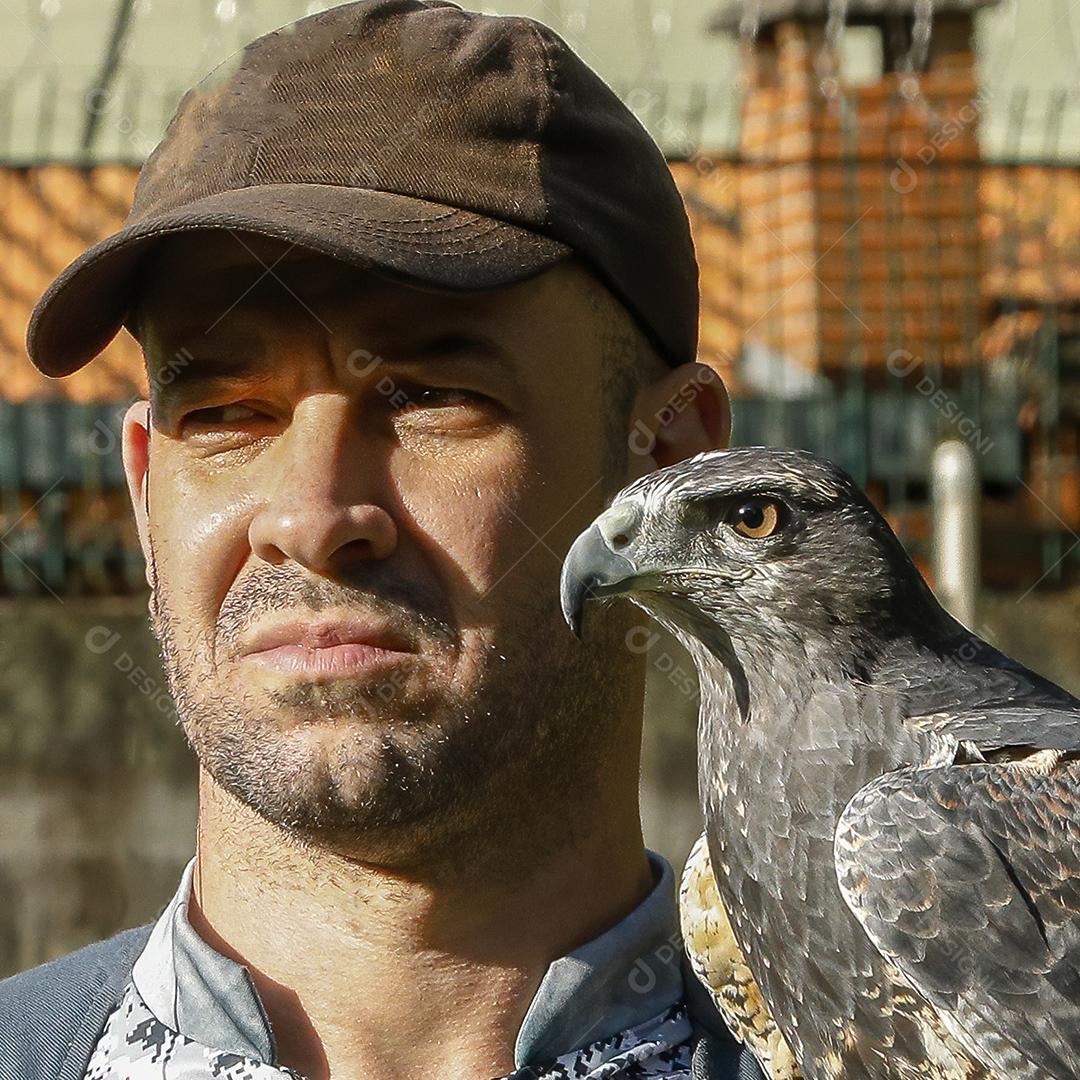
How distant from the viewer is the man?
8.21 feet

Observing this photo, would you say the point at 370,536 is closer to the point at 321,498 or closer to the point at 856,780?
the point at 321,498

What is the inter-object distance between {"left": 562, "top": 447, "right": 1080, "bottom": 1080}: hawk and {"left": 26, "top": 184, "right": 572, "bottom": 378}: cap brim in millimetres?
440

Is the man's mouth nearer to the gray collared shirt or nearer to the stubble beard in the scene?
the stubble beard

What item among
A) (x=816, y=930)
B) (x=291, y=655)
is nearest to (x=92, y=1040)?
(x=291, y=655)

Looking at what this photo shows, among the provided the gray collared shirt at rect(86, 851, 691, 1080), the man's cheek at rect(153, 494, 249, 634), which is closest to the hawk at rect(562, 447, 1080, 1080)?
the gray collared shirt at rect(86, 851, 691, 1080)

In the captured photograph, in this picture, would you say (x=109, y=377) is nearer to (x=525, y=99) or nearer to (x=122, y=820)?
(x=122, y=820)

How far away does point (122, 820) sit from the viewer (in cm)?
580

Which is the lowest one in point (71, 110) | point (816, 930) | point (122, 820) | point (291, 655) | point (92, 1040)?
point (122, 820)

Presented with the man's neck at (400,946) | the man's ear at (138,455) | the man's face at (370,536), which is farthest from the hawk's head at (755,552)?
the man's ear at (138,455)

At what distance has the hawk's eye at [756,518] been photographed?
93.0 inches

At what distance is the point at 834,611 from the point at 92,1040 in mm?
1303

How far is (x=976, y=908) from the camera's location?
7.22 ft

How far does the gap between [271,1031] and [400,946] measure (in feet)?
0.78

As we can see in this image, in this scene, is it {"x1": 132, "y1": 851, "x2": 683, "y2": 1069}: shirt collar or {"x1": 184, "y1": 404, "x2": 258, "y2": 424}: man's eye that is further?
{"x1": 184, "y1": 404, "x2": 258, "y2": 424}: man's eye
